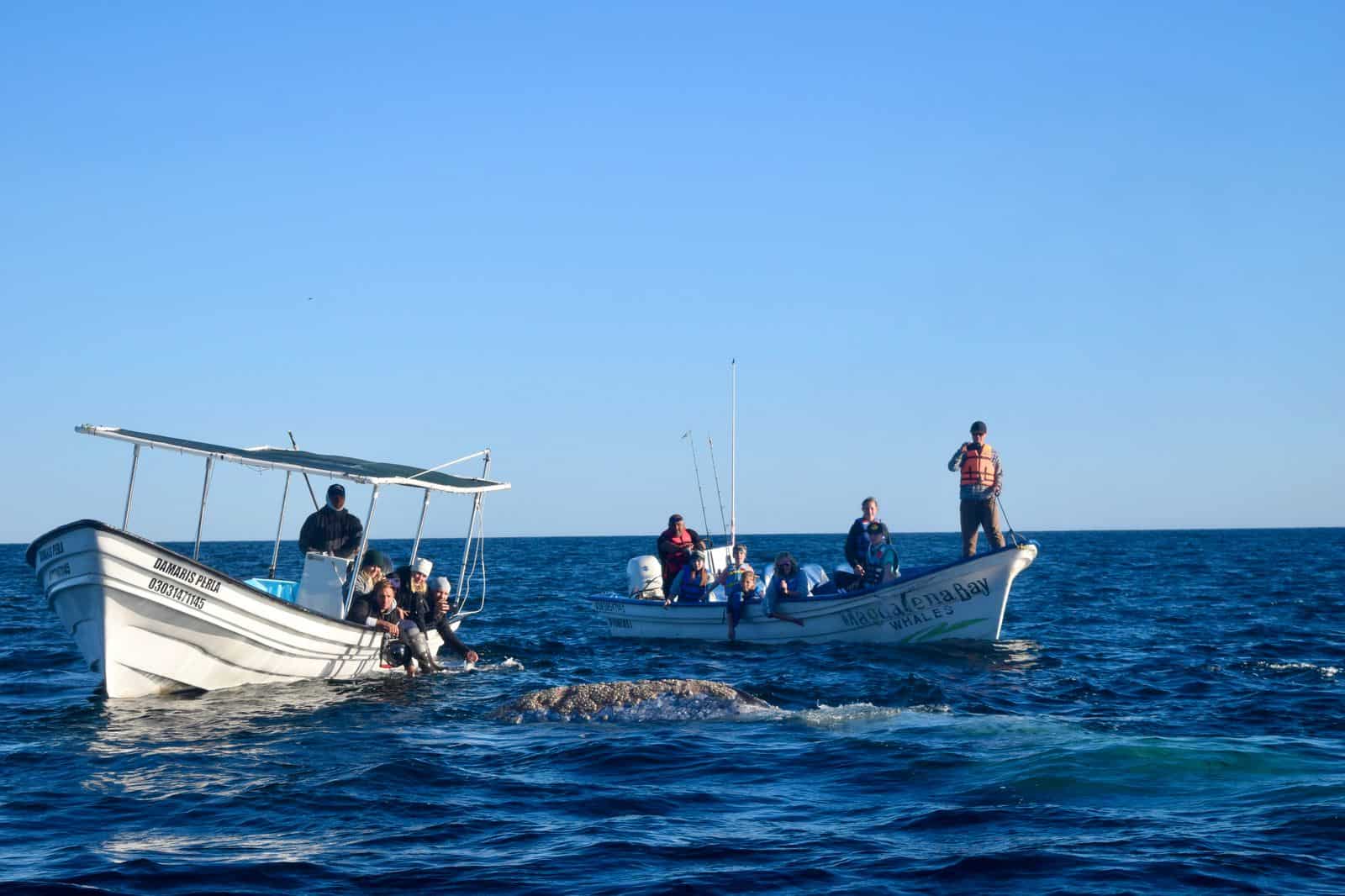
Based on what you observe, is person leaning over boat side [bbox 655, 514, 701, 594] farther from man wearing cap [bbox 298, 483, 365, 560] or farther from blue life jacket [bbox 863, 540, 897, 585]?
man wearing cap [bbox 298, 483, 365, 560]

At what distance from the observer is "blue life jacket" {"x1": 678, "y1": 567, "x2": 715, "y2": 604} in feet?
75.4

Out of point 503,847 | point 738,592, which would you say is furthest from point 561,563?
point 503,847

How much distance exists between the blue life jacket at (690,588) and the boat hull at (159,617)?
27.9 feet

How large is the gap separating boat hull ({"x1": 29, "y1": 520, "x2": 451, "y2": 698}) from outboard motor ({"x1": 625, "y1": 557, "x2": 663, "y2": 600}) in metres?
9.73

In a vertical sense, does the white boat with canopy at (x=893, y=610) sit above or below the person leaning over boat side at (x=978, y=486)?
below

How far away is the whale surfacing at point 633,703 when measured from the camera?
13.7 metres

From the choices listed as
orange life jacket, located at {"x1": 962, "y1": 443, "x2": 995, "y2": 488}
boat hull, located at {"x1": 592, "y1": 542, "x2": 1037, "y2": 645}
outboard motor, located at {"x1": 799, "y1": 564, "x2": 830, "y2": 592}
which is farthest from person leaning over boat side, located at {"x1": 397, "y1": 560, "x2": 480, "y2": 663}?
orange life jacket, located at {"x1": 962, "y1": 443, "x2": 995, "y2": 488}

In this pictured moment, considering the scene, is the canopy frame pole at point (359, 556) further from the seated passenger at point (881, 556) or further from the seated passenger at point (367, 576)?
the seated passenger at point (881, 556)

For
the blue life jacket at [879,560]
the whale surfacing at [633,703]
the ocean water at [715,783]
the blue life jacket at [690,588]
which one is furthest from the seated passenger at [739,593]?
the whale surfacing at [633,703]

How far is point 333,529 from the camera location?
56.2 feet

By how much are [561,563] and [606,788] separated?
58212mm

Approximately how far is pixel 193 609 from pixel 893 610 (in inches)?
424

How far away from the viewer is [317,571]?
16891mm

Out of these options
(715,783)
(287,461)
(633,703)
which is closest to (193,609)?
(287,461)
